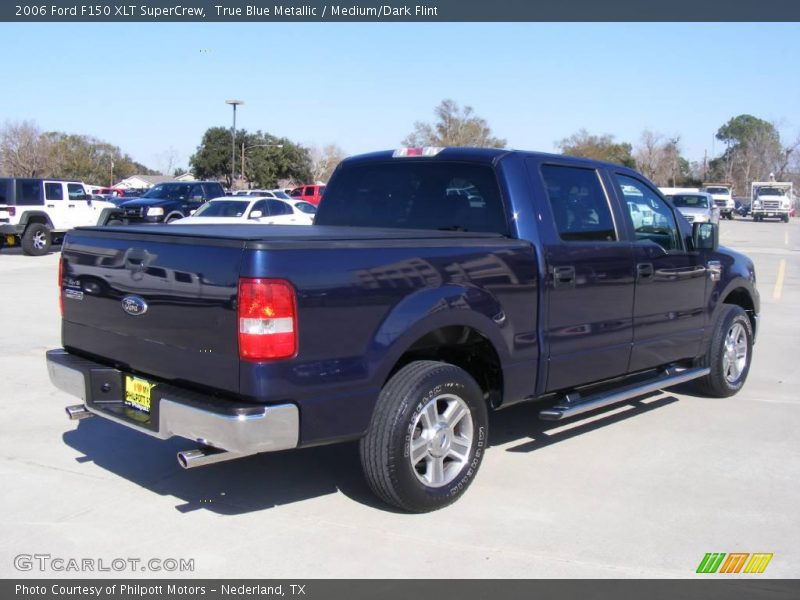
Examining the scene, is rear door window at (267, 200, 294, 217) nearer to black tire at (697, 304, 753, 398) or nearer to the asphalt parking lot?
the asphalt parking lot

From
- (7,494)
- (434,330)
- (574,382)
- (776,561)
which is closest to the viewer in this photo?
(776,561)

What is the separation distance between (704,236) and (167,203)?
21.0 metres

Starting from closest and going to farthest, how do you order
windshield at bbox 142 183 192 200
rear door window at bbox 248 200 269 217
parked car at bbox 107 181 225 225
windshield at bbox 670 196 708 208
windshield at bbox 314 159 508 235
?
windshield at bbox 314 159 508 235 → rear door window at bbox 248 200 269 217 → parked car at bbox 107 181 225 225 → windshield at bbox 142 183 192 200 → windshield at bbox 670 196 708 208

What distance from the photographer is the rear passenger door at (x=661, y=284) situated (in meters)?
5.77

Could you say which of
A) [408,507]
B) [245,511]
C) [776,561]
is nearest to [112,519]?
[245,511]

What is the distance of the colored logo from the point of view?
3.85m

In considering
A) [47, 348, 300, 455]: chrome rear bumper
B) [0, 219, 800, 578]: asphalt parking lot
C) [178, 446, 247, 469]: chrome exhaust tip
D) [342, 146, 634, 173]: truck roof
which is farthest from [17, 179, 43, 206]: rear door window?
[178, 446, 247, 469]: chrome exhaust tip

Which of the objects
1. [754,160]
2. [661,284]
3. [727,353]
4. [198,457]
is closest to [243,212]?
[727,353]

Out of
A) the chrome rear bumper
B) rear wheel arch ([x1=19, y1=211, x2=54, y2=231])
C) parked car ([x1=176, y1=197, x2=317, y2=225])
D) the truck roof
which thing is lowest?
the chrome rear bumper

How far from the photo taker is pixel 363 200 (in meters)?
5.96

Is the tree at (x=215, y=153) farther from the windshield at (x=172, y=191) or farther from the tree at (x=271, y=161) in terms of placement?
the windshield at (x=172, y=191)

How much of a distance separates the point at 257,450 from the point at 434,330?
115 cm

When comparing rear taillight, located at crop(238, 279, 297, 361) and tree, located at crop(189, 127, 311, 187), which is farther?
tree, located at crop(189, 127, 311, 187)
